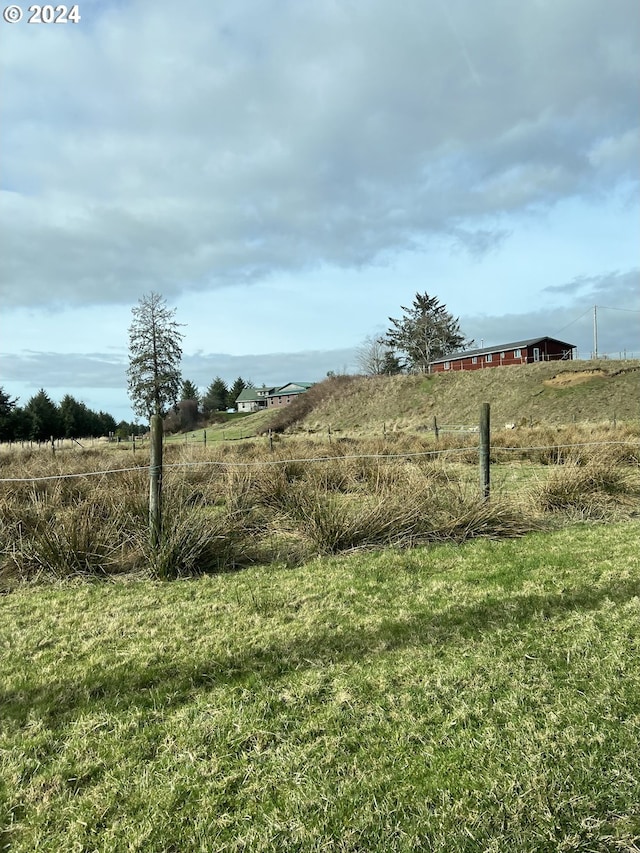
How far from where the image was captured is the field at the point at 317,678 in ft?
5.60

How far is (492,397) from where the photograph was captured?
35.6m

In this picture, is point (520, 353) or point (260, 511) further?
point (520, 353)

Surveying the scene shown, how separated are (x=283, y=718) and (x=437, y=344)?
61202 mm

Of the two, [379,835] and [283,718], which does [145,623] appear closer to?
→ [283,718]

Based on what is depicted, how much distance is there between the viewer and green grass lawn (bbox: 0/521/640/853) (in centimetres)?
167

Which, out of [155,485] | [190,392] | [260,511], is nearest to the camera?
[155,485]

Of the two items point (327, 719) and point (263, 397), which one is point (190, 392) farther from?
point (327, 719)

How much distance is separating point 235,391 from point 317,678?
3468 inches

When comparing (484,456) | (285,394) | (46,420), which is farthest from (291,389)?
(484,456)

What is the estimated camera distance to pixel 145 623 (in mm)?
3449

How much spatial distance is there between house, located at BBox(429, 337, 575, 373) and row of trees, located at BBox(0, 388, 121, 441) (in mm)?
35724

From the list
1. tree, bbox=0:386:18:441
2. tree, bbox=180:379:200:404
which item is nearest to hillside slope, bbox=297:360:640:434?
tree, bbox=0:386:18:441

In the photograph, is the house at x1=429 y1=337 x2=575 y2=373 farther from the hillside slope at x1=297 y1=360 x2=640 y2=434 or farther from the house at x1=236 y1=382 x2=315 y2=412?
the house at x1=236 y1=382 x2=315 y2=412

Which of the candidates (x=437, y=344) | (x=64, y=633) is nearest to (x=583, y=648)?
(x=64, y=633)
